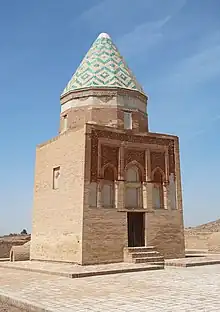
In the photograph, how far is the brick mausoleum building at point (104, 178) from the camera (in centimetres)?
1286

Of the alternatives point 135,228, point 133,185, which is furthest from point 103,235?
point 133,185

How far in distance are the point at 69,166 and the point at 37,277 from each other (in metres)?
4.82

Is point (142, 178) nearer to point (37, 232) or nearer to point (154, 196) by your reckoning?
point (154, 196)

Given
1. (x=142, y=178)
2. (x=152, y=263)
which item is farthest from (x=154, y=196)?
(x=152, y=263)

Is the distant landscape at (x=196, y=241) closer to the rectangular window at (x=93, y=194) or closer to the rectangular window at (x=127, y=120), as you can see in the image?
the rectangular window at (x=127, y=120)

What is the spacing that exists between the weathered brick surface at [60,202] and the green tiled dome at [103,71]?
2626 millimetres

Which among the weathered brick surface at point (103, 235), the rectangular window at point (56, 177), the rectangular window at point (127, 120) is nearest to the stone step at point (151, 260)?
the weathered brick surface at point (103, 235)

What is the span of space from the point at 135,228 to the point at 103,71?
22.2 ft

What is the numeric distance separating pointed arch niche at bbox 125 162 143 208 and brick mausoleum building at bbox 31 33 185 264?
0.13 ft

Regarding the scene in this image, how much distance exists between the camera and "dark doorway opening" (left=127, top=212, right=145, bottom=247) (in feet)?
47.2

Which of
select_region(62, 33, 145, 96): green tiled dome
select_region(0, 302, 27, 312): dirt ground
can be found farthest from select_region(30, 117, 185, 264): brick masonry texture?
select_region(0, 302, 27, 312): dirt ground

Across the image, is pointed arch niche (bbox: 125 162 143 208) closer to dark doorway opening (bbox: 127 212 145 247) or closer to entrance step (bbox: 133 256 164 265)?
dark doorway opening (bbox: 127 212 145 247)

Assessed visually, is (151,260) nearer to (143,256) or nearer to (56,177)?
(143,256)

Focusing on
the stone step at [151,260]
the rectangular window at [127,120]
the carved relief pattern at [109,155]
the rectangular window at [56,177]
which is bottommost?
the stone step at [151,260]
